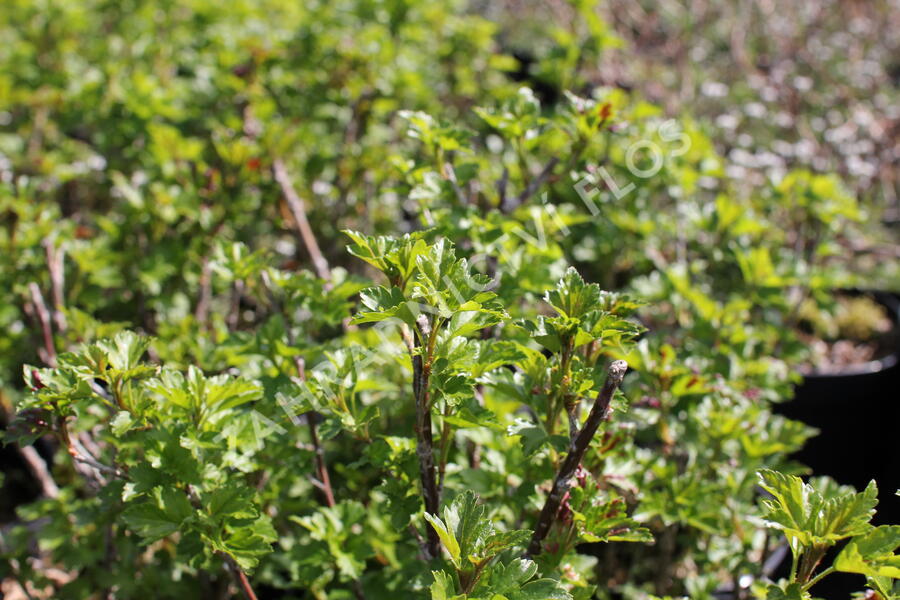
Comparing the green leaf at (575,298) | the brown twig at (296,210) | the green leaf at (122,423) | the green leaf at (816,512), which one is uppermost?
the green leaf at (575,298)

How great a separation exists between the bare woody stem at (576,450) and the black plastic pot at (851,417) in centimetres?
199

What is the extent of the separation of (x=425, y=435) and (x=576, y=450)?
0.25 m

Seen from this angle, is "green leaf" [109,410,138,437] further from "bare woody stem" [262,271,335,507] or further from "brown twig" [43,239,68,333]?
"brown twig" [43,239,68,333]

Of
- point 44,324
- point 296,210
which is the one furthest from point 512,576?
point 296,210

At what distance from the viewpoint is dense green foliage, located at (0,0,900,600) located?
48.6 inches

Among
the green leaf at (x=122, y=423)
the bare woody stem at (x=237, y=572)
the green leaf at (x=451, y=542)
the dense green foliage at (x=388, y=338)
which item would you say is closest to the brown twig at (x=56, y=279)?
the dense green foliage at (x=388, y=338)

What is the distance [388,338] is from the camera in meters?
2.04

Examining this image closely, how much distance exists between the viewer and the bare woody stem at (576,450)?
44.1 inches

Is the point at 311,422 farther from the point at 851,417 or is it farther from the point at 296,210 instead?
the point at 851,417

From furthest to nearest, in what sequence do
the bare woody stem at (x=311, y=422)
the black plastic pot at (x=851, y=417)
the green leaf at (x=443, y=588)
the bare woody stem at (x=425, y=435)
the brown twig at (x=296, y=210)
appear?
the black plastic pot at (x=851, y=417) → the brown twig at (x=296, y=210) → the bare woody stem at (x=311, y=422) → the bare woody stem at (x=425, y=435) → the green leaf at (x=443, y=588)

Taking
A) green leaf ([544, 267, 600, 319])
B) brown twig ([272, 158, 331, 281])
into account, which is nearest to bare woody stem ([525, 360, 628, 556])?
green leaf ([544, 267, 600, 319])

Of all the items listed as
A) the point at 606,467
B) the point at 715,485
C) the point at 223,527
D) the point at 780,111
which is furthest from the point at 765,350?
the point at 780,111

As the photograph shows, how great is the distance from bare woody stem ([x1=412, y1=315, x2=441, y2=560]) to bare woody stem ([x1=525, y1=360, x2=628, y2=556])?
0.61 ft

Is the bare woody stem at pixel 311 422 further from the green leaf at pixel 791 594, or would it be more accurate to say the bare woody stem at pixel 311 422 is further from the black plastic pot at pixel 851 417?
the black plastic pot at pixel 851 417
